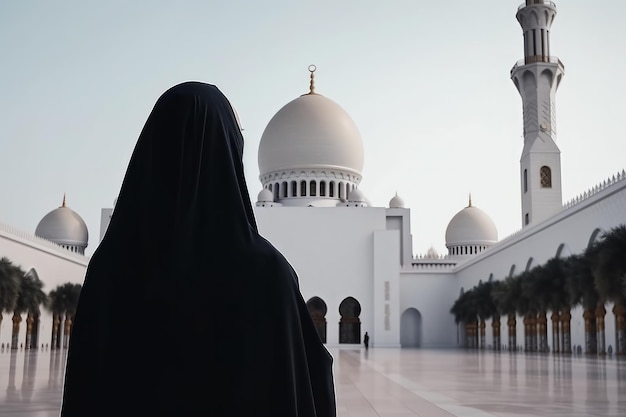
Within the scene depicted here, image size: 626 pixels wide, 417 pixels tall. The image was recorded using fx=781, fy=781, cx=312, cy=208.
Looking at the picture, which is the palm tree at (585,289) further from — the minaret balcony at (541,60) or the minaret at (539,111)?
the minaret balcony at (541,60)

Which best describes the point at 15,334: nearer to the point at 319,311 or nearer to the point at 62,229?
the point at 319,311

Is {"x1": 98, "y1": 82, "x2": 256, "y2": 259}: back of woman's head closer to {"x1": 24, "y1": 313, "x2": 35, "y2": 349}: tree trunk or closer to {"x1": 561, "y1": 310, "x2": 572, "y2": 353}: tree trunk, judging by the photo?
{"x1": 561, "y1": 310, "x2": 572, "y2": 353}: tree trunk

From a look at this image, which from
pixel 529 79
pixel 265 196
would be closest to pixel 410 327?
pixel 265 196

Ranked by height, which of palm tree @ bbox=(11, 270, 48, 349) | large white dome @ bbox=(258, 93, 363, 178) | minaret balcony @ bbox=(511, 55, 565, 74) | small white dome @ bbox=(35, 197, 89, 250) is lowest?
palm tree @ bbox=(11, 270, 48, 349)

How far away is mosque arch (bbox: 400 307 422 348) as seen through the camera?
35406 mm

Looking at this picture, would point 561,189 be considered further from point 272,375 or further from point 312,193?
point 272,375

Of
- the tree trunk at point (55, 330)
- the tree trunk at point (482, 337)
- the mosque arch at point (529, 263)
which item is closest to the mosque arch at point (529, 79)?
the mosque arch at point (529, 263)

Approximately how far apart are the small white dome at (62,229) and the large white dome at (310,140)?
11.6 meters

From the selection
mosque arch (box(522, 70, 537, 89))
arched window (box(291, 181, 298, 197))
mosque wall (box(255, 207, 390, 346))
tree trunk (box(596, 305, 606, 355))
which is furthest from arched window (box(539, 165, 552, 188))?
tree trunk (box(596, 305, 606, 355))

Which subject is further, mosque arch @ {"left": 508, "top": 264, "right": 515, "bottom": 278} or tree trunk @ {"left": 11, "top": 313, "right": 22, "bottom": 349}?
mosque arch @ {"left": 508, "top": 264, "right": 515, "bottom": 278}

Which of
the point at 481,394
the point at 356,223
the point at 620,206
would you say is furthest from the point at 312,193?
the point at 481,394

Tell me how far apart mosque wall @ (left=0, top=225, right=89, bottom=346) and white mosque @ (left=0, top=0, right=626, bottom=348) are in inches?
2.5

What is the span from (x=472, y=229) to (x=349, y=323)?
13.9m

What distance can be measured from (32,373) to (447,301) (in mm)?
27271
